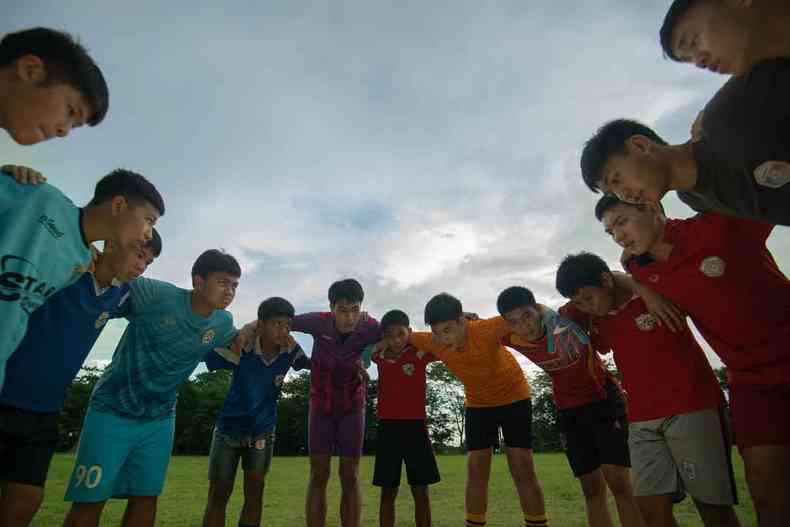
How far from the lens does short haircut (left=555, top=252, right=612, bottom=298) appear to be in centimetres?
433

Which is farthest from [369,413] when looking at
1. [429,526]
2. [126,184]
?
[126,184]

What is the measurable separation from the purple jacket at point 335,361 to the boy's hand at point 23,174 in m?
3.61

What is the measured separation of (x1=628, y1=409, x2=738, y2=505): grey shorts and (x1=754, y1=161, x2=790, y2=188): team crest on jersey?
240cm

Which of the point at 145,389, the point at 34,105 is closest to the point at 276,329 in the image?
the point at 145,389

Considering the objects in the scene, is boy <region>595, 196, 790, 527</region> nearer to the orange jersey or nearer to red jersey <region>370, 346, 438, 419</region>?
the orange jersey

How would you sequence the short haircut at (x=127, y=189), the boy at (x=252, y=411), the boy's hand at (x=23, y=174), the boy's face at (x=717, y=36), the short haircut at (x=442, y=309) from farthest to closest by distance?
the short haircut at (x=442, y=309)
the boy at (x=252, y=411)
the short haircut at (x=127, y=189)
the boy's hand at (x=23, y=174)
the boy's face at (x=717, y=36)

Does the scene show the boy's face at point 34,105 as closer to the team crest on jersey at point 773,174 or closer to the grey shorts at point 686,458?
the team crest on jersey at point 773,174

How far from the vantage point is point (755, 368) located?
2.93 metres

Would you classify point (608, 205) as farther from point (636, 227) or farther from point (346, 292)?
point (346, 292)

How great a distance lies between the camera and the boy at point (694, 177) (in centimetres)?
158

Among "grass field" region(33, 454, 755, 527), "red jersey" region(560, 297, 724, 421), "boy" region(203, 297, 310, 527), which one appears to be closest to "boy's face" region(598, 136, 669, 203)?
"red jersey" region(560, 297, 724, 421)

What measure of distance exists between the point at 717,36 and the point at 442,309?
423 centimetres

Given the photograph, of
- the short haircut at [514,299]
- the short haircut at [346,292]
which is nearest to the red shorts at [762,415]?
the short haircut at [514,299]

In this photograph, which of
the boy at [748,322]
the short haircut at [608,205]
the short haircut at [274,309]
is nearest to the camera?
the boy at [748,322]
